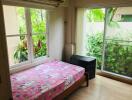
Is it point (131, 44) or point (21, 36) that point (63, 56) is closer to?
point (21, 36)

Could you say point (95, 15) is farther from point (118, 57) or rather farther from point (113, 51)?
point (118, 57)

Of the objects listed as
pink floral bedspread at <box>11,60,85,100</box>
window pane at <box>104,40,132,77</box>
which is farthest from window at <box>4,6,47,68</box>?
window pane at <box>104,40,132,77</box>

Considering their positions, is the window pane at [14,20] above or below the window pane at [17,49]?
above

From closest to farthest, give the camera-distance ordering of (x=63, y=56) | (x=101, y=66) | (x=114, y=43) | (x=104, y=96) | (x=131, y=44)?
(x=104, y=96) < (x=131, y=44) < (x=114, y=43) < (x=101, y=66) < (x=63, y=56)

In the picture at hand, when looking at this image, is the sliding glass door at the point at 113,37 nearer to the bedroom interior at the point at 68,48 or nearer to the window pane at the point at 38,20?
the bedroom interior at the point at 68,48

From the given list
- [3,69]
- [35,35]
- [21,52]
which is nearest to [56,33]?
[35,35]

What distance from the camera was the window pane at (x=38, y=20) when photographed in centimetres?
296

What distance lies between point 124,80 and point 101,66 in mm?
718

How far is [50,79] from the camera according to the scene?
2.38 meters

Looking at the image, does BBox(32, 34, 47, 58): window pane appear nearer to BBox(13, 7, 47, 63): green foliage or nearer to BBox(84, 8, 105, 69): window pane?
BBox(13, 7, 47, 63): green foliage

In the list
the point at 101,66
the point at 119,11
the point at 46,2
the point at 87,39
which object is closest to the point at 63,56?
the point at 87,39

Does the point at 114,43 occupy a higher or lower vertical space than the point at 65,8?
lower

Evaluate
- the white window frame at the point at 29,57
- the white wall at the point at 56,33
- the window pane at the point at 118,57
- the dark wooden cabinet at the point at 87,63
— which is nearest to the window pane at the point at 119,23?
the window pane at the point at 118,57

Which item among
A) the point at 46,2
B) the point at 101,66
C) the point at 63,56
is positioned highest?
the point at 46,2
